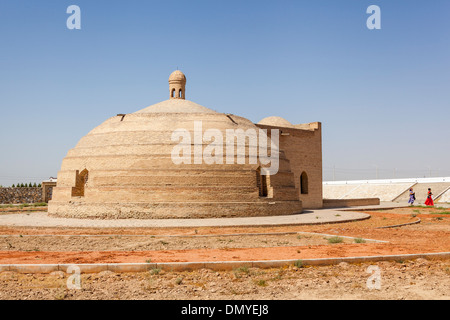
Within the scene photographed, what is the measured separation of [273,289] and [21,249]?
803 centimetres

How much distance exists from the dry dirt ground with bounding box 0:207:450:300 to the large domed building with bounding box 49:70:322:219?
3963 millimetres

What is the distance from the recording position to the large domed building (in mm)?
20281

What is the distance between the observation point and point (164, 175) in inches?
822

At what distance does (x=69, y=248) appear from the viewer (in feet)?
39.7

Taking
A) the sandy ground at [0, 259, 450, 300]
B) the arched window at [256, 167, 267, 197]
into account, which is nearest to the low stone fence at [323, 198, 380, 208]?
the arched window at [256, 167, 267, 197]

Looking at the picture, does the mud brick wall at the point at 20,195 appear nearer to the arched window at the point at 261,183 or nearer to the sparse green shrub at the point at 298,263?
the arched window at the point at 261,183

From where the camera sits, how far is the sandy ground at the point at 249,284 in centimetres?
680

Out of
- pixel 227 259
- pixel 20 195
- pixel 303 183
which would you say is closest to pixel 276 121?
pixel 303 183

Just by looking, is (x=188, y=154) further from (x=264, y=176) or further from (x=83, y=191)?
(x=83, y=191)

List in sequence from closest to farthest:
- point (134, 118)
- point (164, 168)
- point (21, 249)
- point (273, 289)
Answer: point (273, 289) < point (21, 249) < point (164, 168) < point (134, 118)

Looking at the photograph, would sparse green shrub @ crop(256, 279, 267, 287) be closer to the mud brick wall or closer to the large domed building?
the large domed building

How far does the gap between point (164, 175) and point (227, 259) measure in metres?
11.7

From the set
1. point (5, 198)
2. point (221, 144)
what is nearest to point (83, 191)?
point (221, 144)

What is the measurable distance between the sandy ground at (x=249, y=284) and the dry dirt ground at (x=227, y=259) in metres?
0.02
